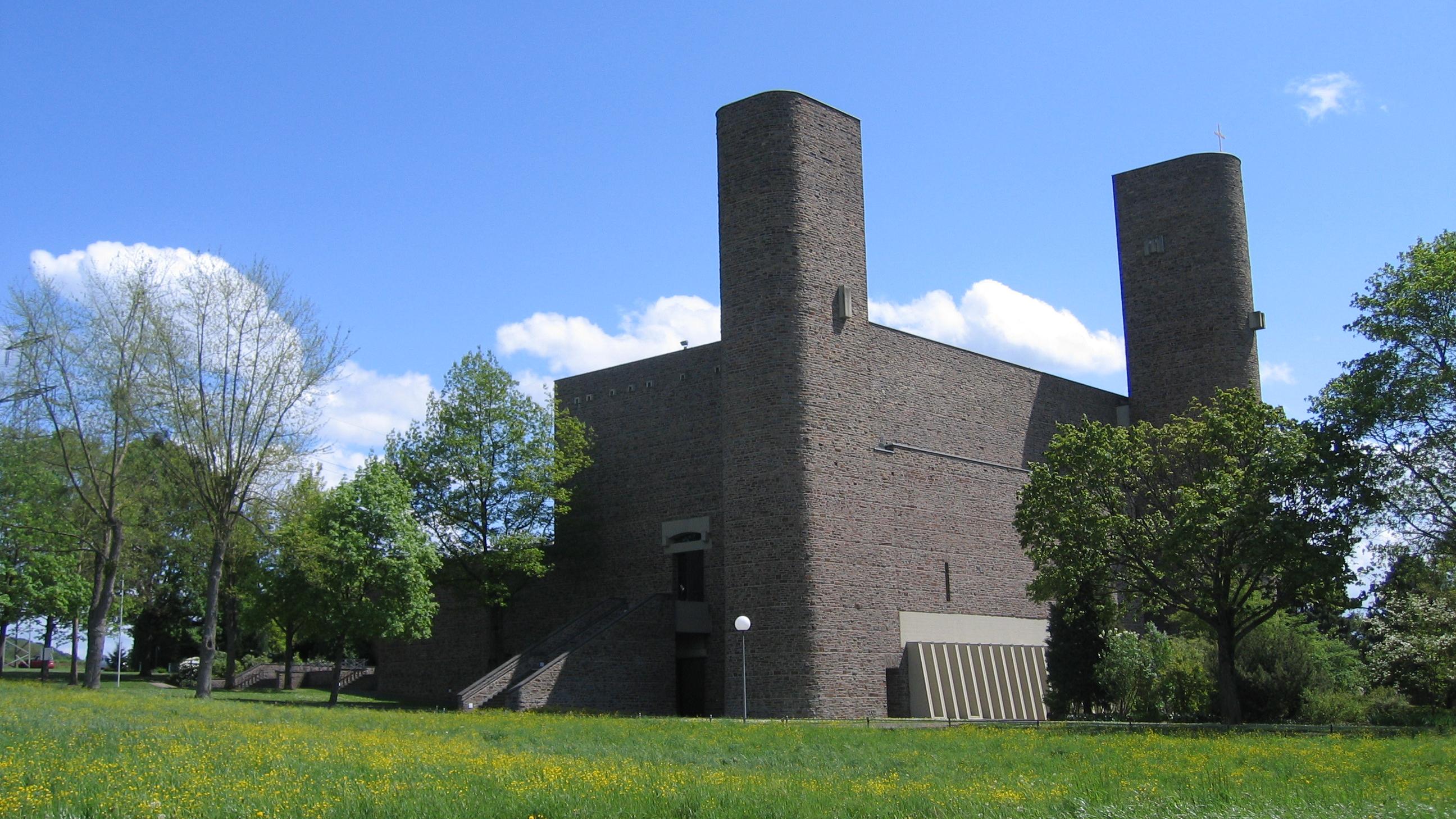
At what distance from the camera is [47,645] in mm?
61375

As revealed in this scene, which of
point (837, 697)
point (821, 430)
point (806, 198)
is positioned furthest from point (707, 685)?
point (806, 198)

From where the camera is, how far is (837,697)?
3253 cm

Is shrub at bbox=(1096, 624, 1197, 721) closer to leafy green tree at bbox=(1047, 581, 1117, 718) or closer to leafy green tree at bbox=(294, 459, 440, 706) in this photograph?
leafy green tree at bbox=(1047, 581, 1117, 718)

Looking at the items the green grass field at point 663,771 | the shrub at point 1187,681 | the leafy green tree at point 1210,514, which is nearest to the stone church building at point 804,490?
the shrub at point 1187,681

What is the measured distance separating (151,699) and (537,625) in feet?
51.8

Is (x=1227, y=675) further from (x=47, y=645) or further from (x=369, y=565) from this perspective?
(x=47, y=645)

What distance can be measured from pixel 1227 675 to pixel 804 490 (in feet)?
38.0

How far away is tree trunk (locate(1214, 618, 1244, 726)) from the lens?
27.6 meters

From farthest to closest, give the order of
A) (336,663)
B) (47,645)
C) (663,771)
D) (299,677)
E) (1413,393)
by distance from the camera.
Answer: (47,645) < (299,677) < (336,663) < (1413,393) < (663,771)

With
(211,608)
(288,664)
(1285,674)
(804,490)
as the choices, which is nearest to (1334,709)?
(1285,674)

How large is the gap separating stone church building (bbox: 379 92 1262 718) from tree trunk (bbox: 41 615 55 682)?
51.4 feet

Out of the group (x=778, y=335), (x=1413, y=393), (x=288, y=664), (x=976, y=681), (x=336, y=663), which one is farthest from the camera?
(x=288, y=664)

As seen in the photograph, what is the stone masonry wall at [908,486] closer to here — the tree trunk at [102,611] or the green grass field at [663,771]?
the green grass field at [663,771]

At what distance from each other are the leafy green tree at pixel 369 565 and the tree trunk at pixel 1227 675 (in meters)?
22.2
